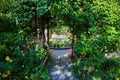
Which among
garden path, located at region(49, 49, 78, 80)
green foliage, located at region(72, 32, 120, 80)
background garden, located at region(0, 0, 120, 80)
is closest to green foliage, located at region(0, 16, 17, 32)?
background garden, located at region(0, 0, 120, 80)

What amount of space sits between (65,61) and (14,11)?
2.71 metres

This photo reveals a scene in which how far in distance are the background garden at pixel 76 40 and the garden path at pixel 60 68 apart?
25 cm

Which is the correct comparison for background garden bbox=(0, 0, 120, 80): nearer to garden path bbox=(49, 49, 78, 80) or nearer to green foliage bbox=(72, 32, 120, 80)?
green foliage bbox=(72, 32, 120, 80)

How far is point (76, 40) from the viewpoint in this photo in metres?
6.32

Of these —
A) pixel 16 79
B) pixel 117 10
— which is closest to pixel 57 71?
pixel 16 79

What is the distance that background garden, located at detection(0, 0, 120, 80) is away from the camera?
5.73 meters

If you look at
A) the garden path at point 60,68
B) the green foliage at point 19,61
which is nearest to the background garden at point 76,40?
the green foliage at point 19,61

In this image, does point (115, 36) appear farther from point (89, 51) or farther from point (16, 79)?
point (16, 79)

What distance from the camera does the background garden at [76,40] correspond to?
573 centimetres

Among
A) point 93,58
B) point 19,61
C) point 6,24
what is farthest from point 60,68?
point 6,24

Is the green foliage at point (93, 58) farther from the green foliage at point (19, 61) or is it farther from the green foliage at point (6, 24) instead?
the green foliage at point (6, 24)

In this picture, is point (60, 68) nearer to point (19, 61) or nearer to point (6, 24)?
point (19, 61)

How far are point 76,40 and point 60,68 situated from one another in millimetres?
1261

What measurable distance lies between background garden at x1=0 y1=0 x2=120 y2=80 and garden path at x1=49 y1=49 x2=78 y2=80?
25 cm
